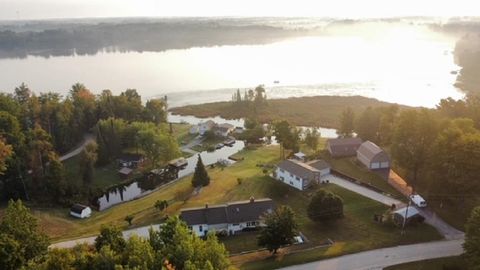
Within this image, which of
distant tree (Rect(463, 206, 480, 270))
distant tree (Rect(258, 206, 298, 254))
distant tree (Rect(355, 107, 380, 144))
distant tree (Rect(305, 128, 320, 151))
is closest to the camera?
distant tree (Rect(463, 206, 480, 270))

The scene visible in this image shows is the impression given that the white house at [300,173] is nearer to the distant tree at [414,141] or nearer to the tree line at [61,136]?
the distant tree at [414,141]

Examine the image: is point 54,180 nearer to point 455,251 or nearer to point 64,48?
point 455,251

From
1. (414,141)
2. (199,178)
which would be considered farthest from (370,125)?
(199,178)

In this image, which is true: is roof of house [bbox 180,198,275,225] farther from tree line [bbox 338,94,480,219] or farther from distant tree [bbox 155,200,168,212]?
tree line [bbox 338,94,480,219]

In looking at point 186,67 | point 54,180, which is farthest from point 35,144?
point 186,67

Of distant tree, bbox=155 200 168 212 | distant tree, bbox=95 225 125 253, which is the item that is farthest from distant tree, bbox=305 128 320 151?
distant tree, bbox=95 225 125 253
